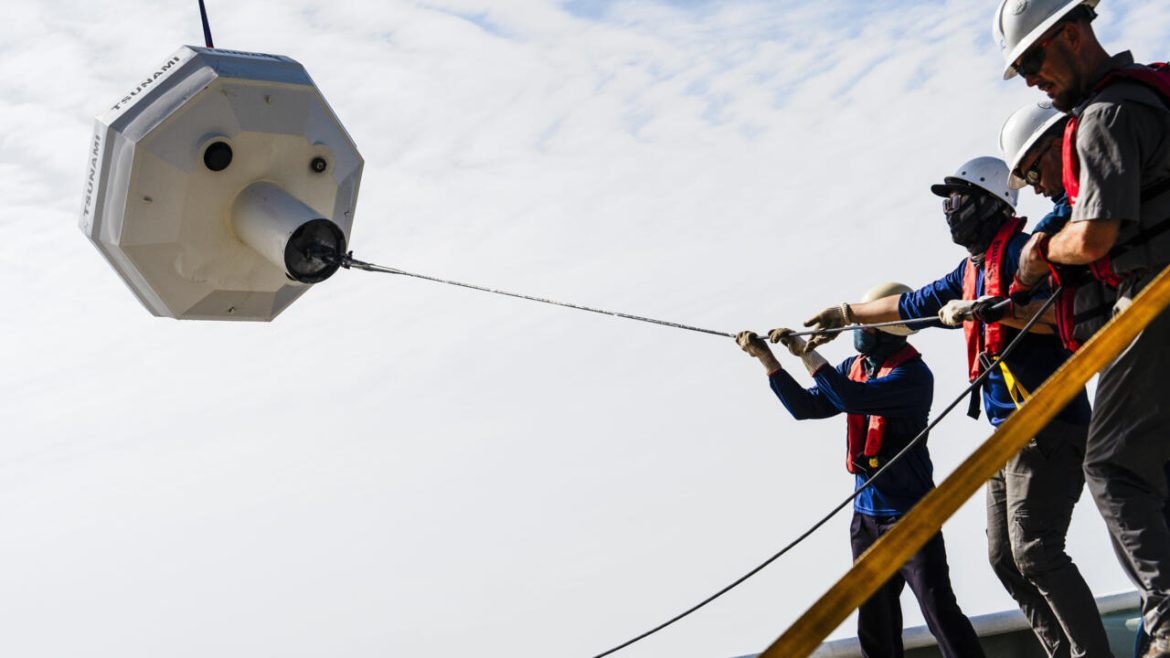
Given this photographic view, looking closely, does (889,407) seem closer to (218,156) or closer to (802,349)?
(802,349)

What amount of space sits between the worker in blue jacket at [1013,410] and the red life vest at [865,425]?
1.56ft

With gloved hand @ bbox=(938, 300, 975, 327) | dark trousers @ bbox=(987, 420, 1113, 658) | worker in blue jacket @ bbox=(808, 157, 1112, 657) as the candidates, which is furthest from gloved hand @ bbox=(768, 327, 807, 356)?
dark trousers @ bbox=(987, 420, 1113, 658)

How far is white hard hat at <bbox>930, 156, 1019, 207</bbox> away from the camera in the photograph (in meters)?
5.46

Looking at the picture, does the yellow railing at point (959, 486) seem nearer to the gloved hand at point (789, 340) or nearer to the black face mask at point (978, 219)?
the black face mask at point (978, 219)

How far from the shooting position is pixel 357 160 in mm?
6832

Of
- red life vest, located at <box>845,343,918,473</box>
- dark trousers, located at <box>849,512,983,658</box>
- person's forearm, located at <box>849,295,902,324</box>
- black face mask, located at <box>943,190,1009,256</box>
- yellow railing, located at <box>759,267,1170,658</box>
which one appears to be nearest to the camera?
yellow railing, located at <box>759,267,1170,658</box>

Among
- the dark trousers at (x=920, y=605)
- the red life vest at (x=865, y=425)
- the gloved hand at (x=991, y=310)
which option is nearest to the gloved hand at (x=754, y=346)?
the red life vest at (x=865, y=425)

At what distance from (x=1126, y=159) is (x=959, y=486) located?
1.11 metres

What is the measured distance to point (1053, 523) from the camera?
196 inches

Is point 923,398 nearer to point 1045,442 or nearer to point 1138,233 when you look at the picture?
point 1045,442

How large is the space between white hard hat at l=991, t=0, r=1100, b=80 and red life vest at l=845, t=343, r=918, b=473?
80.2 inches

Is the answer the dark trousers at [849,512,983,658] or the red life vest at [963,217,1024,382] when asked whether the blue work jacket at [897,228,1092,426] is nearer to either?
the red life vest at [963,217,1024,382]

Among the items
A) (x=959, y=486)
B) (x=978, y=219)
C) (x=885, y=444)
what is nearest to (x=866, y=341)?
(x=885, y=444)

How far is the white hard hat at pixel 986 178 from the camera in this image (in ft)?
17.9
